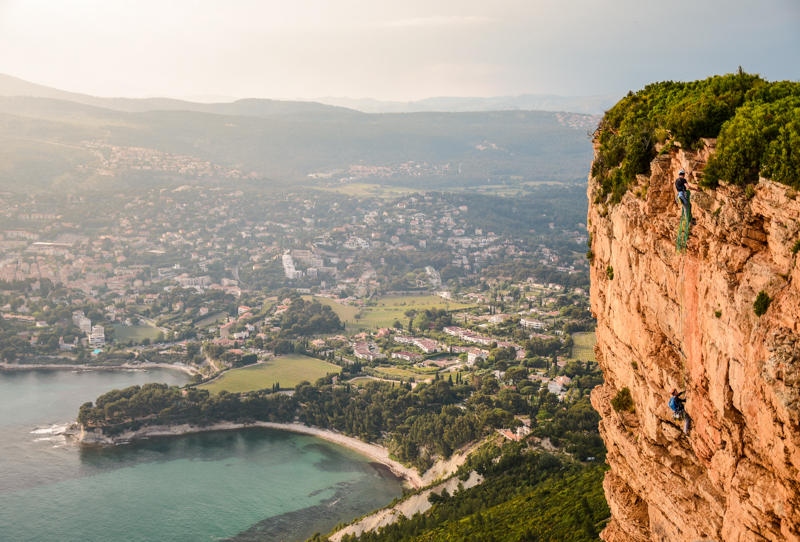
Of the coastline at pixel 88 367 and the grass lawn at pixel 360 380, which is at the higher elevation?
the grass lawn at pixel 360 380

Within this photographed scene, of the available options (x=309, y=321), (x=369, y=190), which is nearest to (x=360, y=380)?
(x=309, y=321)

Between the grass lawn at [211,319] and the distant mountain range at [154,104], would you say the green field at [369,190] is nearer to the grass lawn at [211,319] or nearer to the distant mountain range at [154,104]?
the grass lawn at [211,319]

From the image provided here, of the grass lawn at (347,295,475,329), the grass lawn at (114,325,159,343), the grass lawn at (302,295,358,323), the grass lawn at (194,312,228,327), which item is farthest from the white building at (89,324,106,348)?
the grass lawn at (347,295,475,329)

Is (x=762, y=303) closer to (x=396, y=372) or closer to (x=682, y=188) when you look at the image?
(x=682, y=188)

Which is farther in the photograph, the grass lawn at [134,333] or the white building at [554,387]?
the grass lawn at [134,333]

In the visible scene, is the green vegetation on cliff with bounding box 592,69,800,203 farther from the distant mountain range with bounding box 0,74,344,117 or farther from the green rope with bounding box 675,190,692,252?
the distant mountain range with bounding box 0,74,344,117

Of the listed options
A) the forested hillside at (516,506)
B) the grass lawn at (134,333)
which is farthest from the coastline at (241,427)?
the grass lawn at (134,333)
